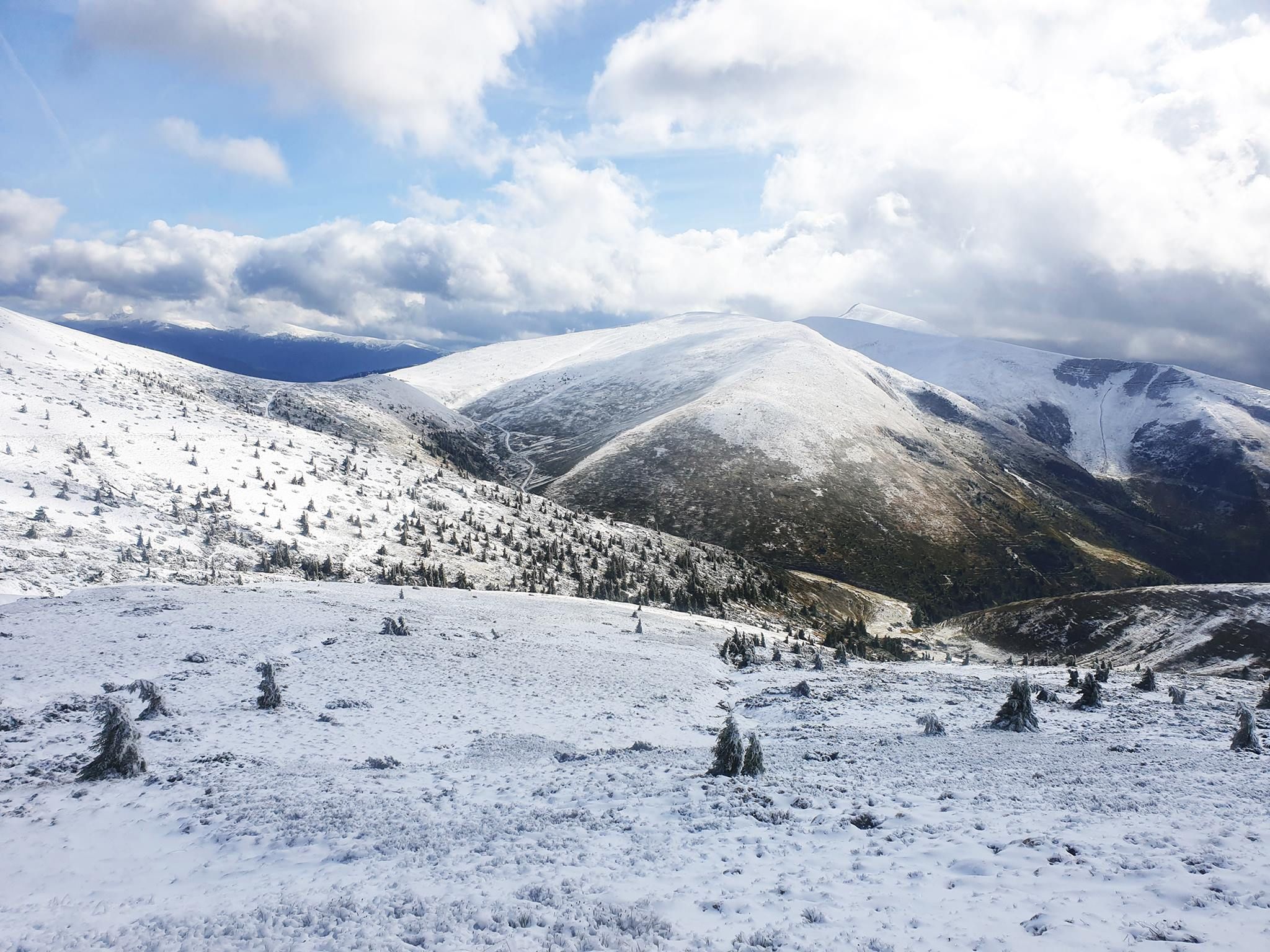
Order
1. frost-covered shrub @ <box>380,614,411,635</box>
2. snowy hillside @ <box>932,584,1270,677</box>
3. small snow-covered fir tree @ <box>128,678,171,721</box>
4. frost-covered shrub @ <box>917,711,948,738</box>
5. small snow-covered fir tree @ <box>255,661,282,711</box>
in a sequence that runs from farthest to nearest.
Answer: snowy hillside @ <box>932,584,1270,677</box>
frost-covered shrub @ <box>380,614,411,635</box>
small snow-covered fir tree @ <box>255,661,282,711</box>
frost-covered shrub @ <box>917,711,948,738</box>
small snow-covered fir tree @ <box>128,678,171,721</box>

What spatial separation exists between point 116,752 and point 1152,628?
91.4 meters

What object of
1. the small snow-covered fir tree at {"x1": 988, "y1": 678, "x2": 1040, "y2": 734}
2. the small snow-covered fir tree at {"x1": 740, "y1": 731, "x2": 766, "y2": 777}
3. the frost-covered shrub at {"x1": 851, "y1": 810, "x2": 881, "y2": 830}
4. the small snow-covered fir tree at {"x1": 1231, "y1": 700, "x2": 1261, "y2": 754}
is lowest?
the small snow-covered fir tree at {"x1": 740, "y1": 731, "x2": 766, "y2": 777}

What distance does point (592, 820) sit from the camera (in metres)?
16.5

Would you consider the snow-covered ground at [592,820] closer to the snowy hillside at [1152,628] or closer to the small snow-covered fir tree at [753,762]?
the small snow-covered fir tree at [753,762]

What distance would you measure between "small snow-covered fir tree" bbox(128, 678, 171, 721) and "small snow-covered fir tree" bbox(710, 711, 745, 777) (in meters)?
21.1

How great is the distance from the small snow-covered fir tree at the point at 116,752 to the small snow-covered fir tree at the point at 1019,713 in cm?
3040

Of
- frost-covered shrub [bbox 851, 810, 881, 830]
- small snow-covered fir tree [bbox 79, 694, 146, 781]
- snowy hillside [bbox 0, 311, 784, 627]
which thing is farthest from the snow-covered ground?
snowy hillside [bbox 0, 311, 784, 627]

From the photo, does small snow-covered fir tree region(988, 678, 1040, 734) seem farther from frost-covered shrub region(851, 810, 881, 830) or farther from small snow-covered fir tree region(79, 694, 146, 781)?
small snow-covered fir tree region(79, 694, 146, 781)

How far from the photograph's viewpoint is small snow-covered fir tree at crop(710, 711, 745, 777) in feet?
64.0

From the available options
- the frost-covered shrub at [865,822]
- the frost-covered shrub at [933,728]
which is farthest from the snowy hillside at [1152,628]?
the frost-covered shrub at [865,822]

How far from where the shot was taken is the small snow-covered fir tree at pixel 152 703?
23.5 metres

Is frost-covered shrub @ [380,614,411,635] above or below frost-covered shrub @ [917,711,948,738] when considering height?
below

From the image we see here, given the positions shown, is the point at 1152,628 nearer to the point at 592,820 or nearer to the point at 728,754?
the point at 728,754

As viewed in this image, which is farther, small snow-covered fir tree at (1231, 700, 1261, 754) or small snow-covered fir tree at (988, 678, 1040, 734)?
small snow-covered fir tree at (988, 678, 1040, 734)
